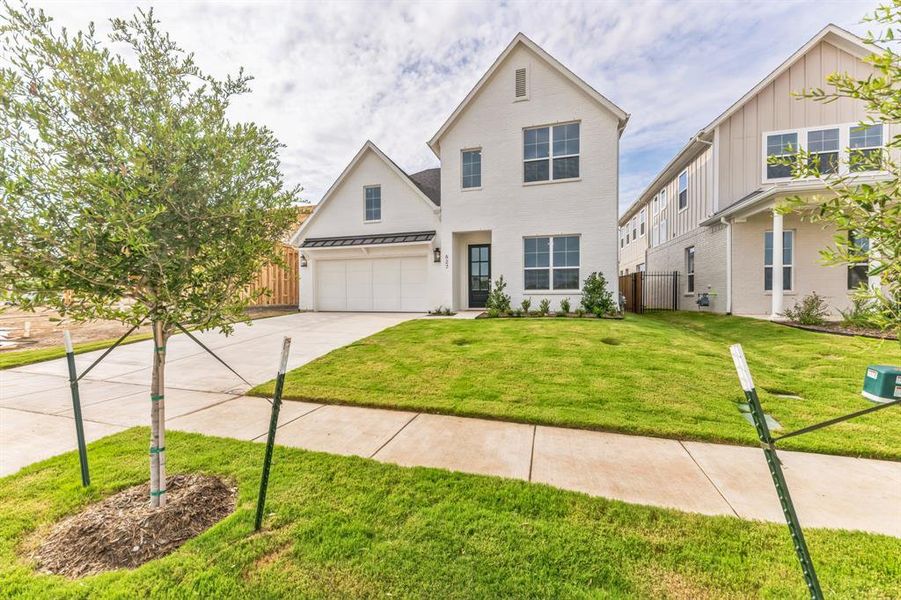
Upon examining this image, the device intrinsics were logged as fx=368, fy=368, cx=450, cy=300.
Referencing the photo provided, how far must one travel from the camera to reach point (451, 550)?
2162mm

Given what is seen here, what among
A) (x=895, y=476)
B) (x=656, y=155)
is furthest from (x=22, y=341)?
(x=656, y=155)

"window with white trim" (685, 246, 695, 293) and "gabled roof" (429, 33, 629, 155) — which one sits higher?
"gabled roof" (429, 33, 629, 155)

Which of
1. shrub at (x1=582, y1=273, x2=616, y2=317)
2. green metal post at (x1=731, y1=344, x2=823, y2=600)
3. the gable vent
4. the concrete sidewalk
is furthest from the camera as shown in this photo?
the gable vent

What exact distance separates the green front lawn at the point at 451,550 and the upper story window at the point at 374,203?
12.4m

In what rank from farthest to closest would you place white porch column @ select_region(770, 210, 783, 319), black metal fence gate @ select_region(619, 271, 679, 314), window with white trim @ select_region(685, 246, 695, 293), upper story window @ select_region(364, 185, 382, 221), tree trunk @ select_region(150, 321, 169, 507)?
window with white trim @ select_region(685, 246, 695, 293) → black metal fence gate @ select_region(619, 271, 679, 314) → upper story window @ select_region(364, 185, 382, 221) → white porch column @ select_region(770, 210, 783, 319) → tree trunk @ select_region(150, 321, 169, 507)

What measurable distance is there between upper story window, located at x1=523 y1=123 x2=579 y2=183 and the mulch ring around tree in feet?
38.2

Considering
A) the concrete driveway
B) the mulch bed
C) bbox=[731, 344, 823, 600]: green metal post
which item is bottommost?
the concrete driveway

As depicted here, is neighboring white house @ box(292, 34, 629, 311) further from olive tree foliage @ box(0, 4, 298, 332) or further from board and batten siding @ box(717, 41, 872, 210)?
olive tree foliage @ box(0, 4, 298, 332)

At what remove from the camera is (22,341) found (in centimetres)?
961

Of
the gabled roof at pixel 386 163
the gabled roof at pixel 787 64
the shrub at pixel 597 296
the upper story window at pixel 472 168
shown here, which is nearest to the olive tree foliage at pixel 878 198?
the shrub at pixel 597 296

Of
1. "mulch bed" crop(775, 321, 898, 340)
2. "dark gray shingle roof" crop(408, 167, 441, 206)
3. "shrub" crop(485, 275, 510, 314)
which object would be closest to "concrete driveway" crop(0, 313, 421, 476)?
"shrub" crop(485, 275, 510, 314)

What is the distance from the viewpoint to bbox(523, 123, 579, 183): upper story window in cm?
1165

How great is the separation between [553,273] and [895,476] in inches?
363

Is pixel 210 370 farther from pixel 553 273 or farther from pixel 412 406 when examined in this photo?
pixel 553 273
